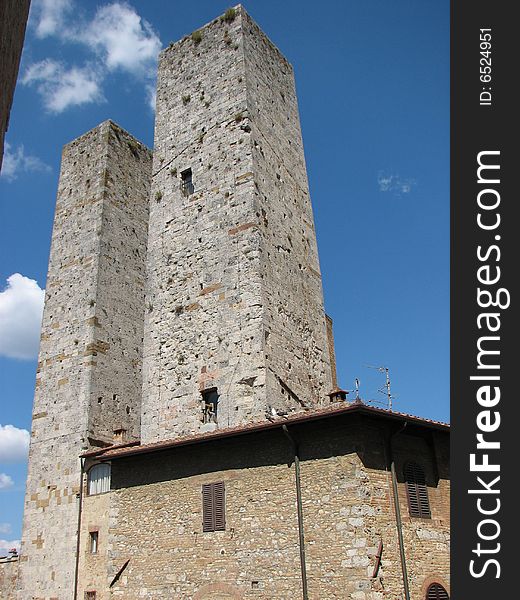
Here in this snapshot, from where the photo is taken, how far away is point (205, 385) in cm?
1628

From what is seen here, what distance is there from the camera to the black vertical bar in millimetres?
7738

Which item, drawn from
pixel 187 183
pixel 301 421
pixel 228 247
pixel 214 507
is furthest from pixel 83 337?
pixel 301 421

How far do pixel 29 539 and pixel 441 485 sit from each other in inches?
501

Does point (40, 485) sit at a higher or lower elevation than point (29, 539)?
higher

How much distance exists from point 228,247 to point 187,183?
10.4 feet

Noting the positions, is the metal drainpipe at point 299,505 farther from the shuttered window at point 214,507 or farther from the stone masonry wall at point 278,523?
the shuttered window at point 214,507

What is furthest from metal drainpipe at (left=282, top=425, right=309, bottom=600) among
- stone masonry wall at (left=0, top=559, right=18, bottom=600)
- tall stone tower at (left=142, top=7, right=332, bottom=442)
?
stone masonry wall at (left=0, top=559, right=18, bottom=600)

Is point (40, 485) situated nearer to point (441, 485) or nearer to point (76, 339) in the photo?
point (76, 339)

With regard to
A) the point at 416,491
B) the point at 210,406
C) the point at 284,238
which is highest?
the point at 284,238

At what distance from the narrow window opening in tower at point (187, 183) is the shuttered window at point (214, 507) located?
359 inches

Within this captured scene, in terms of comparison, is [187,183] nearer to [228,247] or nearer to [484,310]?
[228,247]

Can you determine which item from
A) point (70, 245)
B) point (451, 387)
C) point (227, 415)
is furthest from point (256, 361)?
point (70, 245)

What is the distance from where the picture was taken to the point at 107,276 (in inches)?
871

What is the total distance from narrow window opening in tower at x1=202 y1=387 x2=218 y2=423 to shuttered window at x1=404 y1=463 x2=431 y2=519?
17.2 ft
